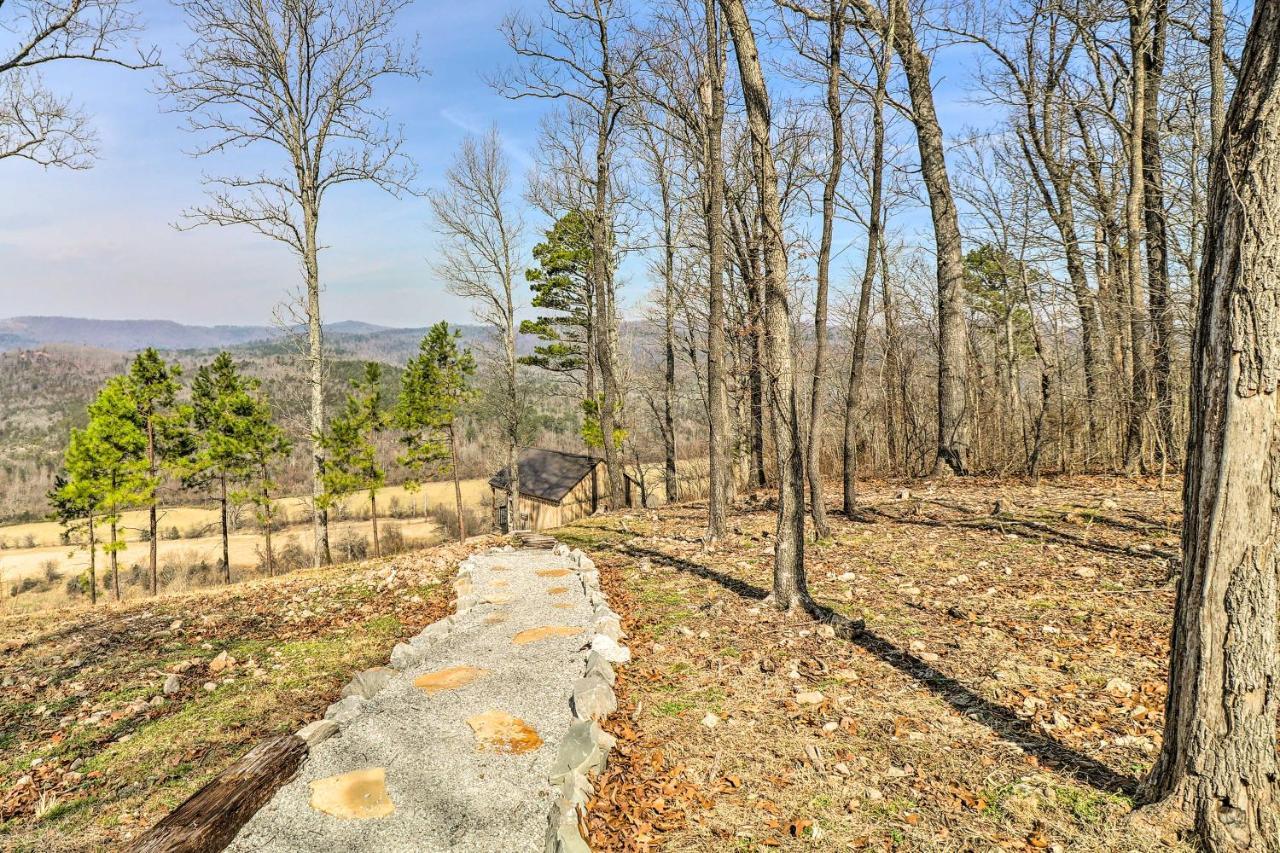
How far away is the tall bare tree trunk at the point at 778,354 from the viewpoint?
517 centimetres

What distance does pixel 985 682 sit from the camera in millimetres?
3762

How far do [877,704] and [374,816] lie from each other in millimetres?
2922

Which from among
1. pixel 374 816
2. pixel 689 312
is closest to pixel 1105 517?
pixel 374 816

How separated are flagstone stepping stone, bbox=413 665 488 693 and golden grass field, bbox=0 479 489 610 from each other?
2104 centimetres

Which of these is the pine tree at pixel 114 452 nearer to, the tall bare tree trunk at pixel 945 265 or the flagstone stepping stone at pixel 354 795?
the flagstone stepping stone at pixel 354 795

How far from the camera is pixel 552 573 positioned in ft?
26.5

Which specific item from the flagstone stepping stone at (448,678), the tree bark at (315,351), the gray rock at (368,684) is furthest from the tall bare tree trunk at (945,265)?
the tree bark at (315,351)

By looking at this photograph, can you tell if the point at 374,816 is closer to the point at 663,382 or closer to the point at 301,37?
the point at 301,37

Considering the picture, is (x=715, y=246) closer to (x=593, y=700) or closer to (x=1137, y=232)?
(x=593, y=700)

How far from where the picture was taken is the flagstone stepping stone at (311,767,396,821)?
3053 mm

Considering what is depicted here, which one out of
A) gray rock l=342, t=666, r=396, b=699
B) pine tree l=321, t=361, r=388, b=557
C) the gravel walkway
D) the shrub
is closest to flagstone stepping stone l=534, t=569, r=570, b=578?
the gravel walkway

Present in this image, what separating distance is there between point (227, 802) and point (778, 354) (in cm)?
469

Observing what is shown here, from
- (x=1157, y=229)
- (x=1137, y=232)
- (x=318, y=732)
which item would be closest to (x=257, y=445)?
(x=318, y=732)

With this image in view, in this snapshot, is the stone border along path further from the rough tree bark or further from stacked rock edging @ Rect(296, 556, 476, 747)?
the rough tree bark
